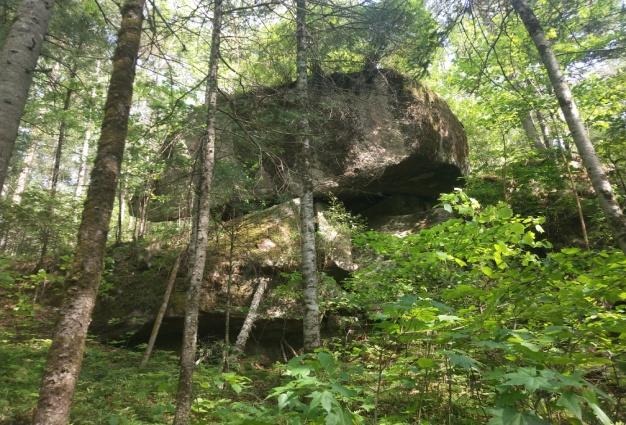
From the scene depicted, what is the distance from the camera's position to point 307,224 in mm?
7934

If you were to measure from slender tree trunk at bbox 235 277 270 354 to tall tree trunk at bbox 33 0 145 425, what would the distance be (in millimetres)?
5898

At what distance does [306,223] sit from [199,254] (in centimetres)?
271

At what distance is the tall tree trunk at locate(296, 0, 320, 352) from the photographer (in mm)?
7191

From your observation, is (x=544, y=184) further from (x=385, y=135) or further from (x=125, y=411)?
(x=125, y=411)

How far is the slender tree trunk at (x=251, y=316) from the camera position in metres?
8.58

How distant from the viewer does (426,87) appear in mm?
12633

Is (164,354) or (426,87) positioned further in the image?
(426,87)

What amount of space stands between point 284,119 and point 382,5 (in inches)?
146

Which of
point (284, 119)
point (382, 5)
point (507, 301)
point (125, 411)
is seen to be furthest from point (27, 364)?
point (382, 5)

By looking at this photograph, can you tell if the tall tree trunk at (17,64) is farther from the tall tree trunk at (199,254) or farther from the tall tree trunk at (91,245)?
the tall tree trunk at (199,254)

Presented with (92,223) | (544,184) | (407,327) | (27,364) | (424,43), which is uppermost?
(424,43)

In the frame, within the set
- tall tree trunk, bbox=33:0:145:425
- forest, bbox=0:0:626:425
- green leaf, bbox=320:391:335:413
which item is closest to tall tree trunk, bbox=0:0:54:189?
forest, bbox=0:0:626:425

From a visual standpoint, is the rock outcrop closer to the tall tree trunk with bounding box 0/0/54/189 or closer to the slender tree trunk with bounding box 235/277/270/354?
the slender tree trunk with bounding box 235/277/270/354

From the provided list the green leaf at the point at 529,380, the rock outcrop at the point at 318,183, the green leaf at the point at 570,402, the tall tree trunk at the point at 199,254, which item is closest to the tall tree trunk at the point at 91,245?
the tall tree trunk at the point at 199,254
